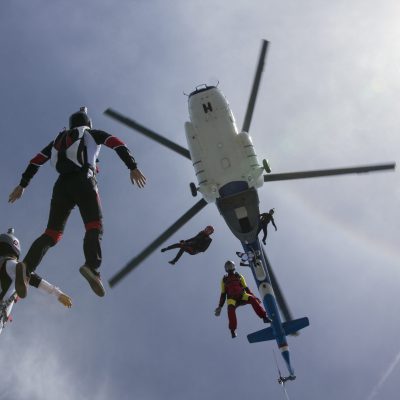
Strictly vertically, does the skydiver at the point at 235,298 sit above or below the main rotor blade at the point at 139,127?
below

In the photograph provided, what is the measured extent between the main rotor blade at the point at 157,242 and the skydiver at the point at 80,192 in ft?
9.18

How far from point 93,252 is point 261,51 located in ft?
29.7

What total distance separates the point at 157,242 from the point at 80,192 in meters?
5.71

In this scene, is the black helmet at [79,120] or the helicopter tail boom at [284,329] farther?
the helicopter tail boom at [284,329]

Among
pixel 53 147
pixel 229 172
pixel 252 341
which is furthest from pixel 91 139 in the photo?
pixel 252 341

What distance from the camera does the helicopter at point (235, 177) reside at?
45.8 ft

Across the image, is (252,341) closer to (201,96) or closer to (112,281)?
(112,281)

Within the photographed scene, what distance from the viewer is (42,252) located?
7.50 meters

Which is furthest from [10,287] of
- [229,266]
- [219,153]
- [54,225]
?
[219,153]

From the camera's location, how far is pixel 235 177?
14.1m

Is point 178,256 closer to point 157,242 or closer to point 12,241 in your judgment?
point 157,242

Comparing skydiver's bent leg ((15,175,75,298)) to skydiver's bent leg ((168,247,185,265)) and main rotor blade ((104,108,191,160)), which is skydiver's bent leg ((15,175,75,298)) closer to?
main rotor blade ((104,108,191,160))

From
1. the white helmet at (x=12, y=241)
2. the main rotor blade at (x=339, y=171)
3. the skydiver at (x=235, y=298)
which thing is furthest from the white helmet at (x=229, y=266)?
the white helmet at (x=12, y=241)

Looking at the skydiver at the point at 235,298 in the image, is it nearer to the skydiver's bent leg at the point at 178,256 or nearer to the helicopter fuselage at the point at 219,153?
the skydiver's bent leg at the point at 178,256
